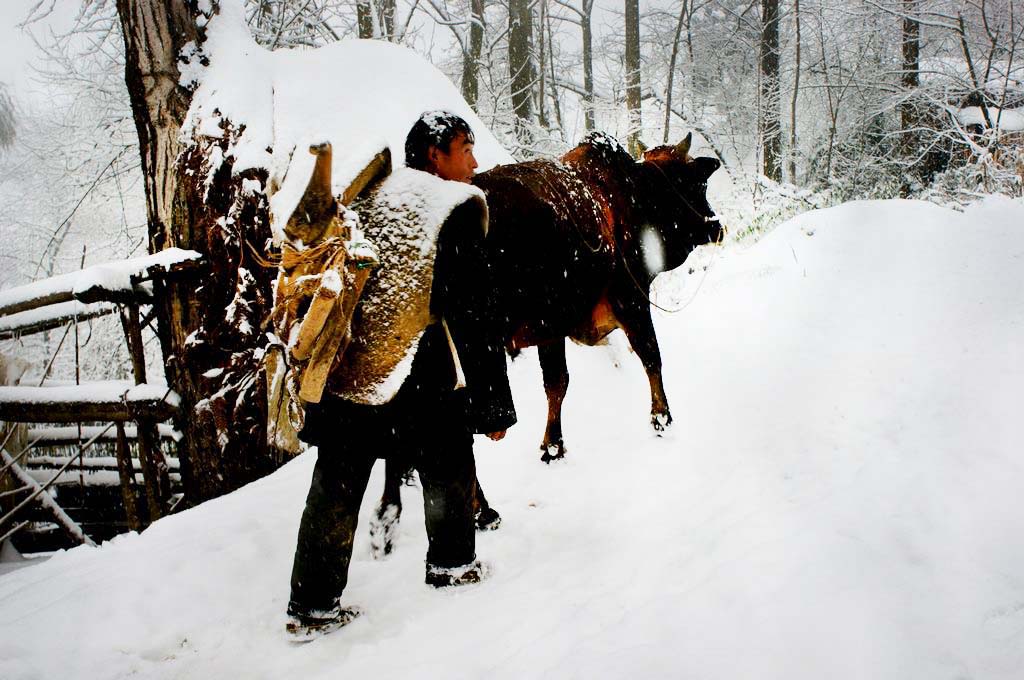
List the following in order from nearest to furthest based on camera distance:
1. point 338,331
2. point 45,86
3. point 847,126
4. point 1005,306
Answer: point 338,331
point 1005,306
point 45,86
point 847,126

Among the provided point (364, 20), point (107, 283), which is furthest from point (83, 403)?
point (364, 20)

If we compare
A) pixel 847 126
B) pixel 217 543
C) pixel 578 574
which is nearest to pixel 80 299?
pixel 217 543

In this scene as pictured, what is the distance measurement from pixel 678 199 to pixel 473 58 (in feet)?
23.4

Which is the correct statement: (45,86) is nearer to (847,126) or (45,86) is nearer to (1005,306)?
(1005,306)

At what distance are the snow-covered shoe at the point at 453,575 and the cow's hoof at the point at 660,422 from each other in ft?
6.07

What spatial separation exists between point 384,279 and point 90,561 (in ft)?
6.77

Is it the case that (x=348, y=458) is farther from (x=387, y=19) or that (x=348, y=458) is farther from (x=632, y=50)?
(x=632, y=50)

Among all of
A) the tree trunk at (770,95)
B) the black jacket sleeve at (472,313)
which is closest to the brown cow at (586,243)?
the black jacket sleeve at (472,313)

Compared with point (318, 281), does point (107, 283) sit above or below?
Answer: below

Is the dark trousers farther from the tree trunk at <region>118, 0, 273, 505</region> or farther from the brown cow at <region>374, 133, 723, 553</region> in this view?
the tree trunk at <region>118, 0, 273, 505</region>

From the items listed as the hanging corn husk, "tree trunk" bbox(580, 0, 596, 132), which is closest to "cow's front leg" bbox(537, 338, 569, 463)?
→ the hanging corn husk

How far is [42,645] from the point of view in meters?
2.03

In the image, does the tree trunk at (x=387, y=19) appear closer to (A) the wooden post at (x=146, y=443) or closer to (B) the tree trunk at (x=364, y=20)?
(B) the tree trunk at (x=364, y=20)

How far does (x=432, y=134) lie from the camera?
2254 millimetres
